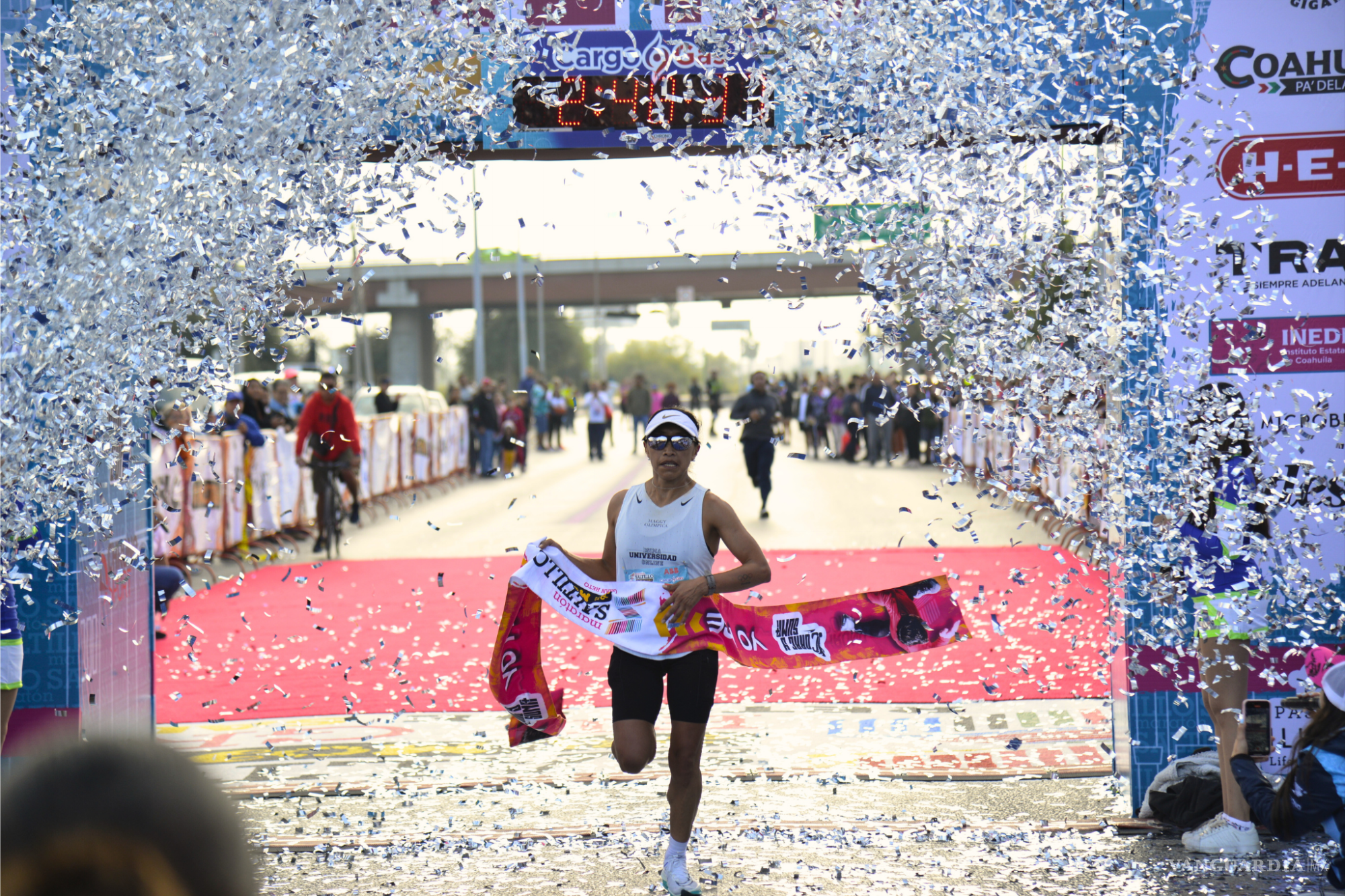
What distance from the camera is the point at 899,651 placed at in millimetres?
5191

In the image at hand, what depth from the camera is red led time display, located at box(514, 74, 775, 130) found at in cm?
561

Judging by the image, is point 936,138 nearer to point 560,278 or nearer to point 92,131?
point 92,131

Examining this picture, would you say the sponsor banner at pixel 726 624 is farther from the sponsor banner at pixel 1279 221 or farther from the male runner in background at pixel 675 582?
the sponsor banner at pixel 1279 221

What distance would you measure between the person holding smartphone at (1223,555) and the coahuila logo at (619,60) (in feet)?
8.79

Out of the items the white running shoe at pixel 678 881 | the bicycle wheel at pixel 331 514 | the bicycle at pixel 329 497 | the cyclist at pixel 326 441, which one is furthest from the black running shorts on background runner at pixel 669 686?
the bicycle wheel at pixel 331 514

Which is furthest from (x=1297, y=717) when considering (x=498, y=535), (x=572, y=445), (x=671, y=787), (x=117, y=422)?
(x=572, y=445)

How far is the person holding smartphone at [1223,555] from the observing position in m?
5.20

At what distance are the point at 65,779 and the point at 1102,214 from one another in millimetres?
4898

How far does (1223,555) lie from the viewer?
521 cm

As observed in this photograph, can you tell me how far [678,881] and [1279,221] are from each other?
12.2ft

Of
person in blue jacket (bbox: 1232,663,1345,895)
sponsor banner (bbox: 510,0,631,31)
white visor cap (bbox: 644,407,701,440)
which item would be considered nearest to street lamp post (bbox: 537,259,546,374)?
white visor cap (bbox: 644,407,701,440)

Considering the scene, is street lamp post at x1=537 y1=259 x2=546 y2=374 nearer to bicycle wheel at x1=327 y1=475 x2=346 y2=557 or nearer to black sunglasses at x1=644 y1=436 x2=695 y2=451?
black sunglasses at x1=644 y1=436 x2=695 y2=451

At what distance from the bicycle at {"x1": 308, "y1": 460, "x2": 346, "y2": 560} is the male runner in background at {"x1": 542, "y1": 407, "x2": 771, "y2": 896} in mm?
9597

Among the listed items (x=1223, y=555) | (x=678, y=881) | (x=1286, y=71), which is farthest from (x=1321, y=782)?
(x=1286, y=71)
